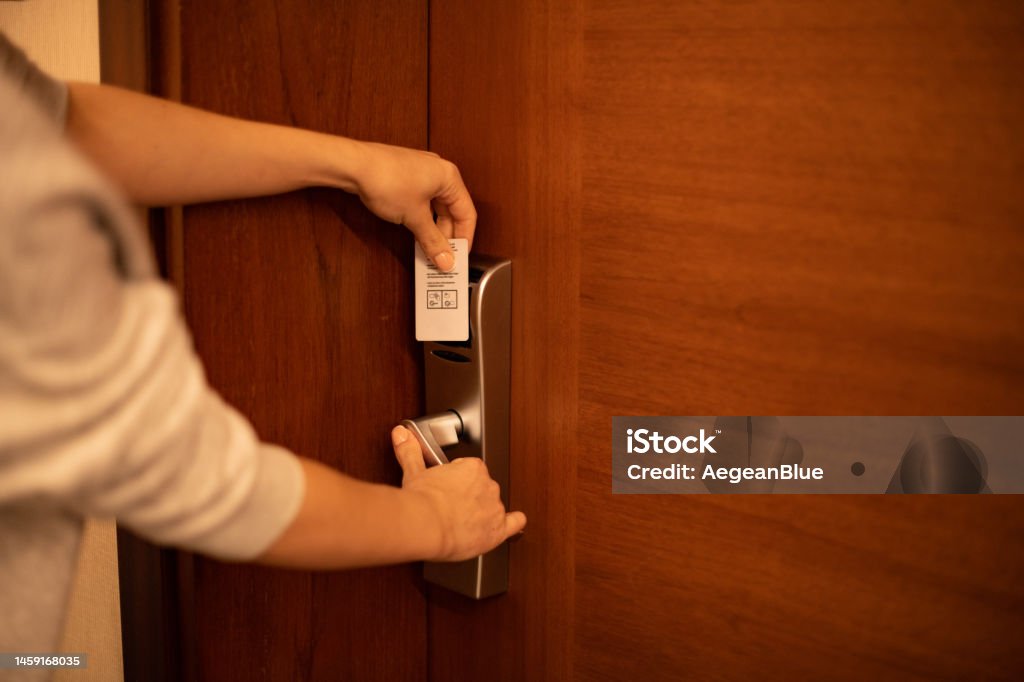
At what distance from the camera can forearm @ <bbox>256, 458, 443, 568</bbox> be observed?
0.55m

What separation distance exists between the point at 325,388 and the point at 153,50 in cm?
37

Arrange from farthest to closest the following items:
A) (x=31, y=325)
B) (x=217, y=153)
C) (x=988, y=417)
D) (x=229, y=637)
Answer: (x=229, y=637), (x=217, y=153), (x=988, y=417), (x=31, y=325)

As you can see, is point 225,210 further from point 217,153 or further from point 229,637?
point 229,637

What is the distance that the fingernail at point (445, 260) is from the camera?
892 millimetres

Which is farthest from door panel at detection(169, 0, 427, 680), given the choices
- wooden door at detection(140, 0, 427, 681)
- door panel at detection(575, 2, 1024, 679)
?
door panel at detection(575, 2, 1024, 679)

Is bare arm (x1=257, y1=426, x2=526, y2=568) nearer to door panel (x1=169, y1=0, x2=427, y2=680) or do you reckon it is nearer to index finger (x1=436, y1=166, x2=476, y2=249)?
door panel (x1=169, y1=0, x2=427, y2=680)

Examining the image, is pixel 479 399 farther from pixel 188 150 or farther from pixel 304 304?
pixel 188 150

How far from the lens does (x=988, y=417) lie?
2.06ft

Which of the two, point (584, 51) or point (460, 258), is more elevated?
point (584, 51)

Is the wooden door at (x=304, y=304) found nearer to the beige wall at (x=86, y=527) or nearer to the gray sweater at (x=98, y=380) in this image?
the beige wall at (x=86, y=527)

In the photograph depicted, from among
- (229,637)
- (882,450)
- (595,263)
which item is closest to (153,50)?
(595,263)

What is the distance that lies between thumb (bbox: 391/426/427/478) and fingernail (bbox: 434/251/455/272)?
7.4 inches

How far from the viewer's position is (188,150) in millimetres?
726

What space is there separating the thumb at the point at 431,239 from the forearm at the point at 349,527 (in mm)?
303
